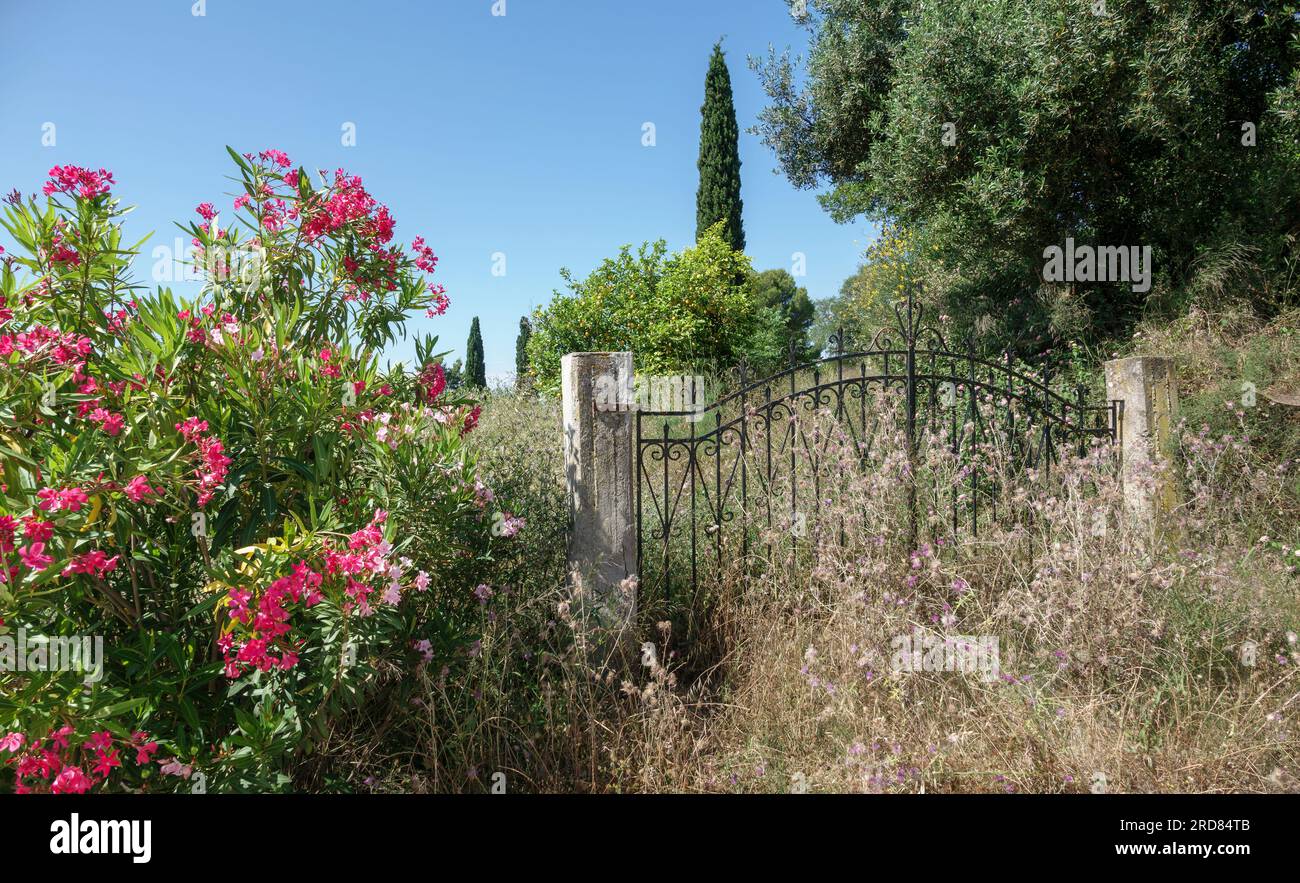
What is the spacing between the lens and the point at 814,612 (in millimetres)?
3955

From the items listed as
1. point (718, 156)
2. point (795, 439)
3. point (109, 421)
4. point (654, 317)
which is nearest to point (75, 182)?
point (109, 421)

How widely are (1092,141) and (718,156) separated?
948 cm

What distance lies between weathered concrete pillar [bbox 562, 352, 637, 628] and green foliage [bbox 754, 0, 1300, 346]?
646 cm

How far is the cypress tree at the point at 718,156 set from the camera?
1628cm

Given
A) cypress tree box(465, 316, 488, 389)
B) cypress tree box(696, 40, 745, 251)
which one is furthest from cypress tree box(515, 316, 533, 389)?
cypress tree box(696, 40, 745, 251)

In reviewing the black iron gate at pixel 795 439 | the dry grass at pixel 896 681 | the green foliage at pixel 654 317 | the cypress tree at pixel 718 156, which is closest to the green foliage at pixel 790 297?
the cypress tree at pixel 718 156

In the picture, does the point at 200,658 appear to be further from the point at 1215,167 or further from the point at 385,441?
the point at 1215,167

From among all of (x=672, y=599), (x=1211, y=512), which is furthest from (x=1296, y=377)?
(x=672, y=599)

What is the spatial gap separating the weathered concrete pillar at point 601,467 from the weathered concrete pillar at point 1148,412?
3501 mm

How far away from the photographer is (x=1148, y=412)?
4922mm

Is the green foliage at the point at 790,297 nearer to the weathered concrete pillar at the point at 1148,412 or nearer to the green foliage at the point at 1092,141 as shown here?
the green foliage at the point at 1092,141

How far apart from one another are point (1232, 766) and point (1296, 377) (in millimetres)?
4646

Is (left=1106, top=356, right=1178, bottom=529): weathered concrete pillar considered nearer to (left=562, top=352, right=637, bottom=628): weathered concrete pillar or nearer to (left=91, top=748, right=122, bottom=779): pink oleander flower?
(left=562, top=352, right=637, bottom=628): weathered concrete pillar

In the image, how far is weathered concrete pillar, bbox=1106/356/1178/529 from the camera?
187 inches
